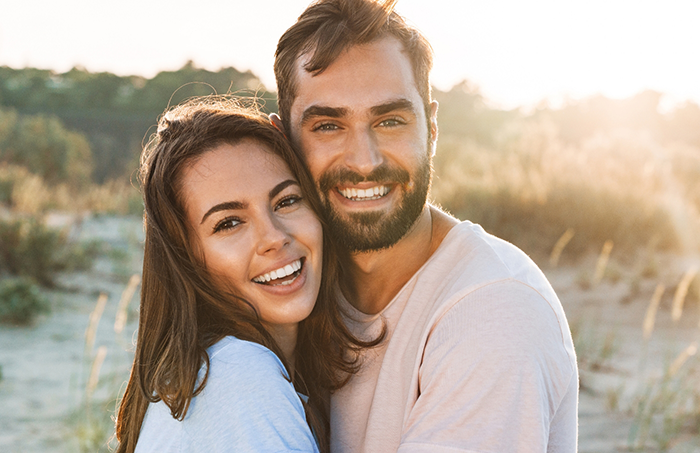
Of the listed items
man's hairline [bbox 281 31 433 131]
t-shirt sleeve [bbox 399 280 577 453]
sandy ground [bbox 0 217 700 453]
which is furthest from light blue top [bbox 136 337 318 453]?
sandy ground [bbox 0 217 700 453]

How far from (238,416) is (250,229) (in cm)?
78

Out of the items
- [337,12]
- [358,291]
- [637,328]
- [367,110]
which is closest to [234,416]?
[358,291]

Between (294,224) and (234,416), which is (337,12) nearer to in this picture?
(294,224)

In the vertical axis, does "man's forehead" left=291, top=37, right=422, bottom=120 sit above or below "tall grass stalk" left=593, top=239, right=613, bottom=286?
above

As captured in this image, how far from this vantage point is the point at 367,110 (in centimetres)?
248

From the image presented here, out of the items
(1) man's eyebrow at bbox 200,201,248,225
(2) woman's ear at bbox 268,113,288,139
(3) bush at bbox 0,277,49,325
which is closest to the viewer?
(1) man's eyebrow at bbox 200,201,248,225

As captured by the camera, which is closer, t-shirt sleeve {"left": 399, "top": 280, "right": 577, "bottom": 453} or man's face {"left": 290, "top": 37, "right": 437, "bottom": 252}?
t-shirt sleeve {"left": 399, "top": 280, "right": 577, "bottom": 453}

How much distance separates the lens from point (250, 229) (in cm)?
223

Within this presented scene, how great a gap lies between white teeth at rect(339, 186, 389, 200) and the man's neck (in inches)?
8.5

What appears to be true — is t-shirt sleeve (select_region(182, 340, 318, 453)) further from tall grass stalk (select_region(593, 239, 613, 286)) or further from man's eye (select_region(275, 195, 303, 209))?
tall grass stalk (select_region(593, 239, 613, 286))

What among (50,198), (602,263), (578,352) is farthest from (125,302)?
(50,198)

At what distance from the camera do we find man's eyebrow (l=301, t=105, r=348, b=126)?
249 cm

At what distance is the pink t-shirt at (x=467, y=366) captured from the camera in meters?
1.69

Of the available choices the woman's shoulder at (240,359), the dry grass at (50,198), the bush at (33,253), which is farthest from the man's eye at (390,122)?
the dry grass at (50,198)
